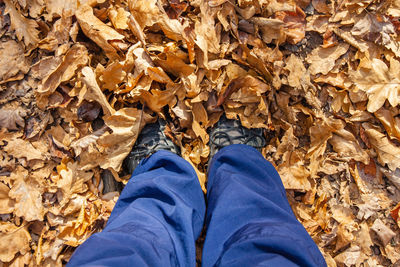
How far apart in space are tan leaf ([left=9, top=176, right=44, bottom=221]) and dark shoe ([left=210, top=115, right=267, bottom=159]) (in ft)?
3.21

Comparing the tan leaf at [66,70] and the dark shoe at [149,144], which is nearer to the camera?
the tan leaf at [66,70]

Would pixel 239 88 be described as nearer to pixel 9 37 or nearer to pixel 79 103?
pixel 79 103

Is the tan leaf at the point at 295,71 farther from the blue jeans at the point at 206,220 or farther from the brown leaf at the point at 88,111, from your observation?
the brown leaf at the point at 88,111

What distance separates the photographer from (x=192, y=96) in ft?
4.55

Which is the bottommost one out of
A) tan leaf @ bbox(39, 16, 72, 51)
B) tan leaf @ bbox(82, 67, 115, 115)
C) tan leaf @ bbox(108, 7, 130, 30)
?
tan leaf @ bbox(82, 67, 115, 115)

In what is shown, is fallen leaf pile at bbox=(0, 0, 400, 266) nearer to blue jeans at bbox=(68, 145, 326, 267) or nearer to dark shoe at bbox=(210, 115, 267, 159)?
dark shoe at bbox=(210, 115, 267, 159)

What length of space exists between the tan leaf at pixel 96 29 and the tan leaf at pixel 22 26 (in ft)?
0.83

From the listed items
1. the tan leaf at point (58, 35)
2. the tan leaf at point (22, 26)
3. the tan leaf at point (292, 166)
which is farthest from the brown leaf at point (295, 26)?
the tan leaf at point (22, 26)

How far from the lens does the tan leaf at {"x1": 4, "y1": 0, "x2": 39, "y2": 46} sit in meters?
1.32

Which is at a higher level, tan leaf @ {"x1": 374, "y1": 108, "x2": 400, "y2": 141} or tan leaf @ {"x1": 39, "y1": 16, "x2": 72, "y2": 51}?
tan leaf @ {"x1": 39, "y1": 16, "x2": 72, "y2": 51}

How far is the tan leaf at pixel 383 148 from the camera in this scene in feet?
4.39

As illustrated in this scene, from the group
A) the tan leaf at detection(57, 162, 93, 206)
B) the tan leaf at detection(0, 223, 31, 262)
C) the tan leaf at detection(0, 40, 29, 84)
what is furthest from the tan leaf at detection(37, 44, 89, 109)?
the tan leaf at detection(0, 223, 31, 262)

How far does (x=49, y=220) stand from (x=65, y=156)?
355 millimetres

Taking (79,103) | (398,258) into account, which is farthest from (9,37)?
(398,258)
